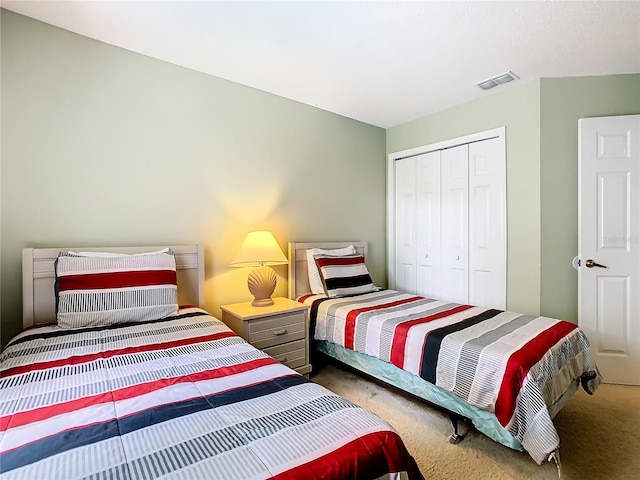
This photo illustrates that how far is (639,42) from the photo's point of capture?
7.12 feet

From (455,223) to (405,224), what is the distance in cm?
62

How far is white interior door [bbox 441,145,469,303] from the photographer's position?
10.6 ft

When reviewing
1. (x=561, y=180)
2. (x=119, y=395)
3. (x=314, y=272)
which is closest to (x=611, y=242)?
(x=561, y=180)

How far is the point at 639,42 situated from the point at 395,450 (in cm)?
295

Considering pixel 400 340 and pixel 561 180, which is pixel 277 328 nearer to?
pixel 400 340

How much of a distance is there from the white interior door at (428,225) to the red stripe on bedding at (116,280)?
255 cm

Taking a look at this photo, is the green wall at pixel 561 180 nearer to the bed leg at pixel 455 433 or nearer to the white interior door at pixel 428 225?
the white interior door at pixel 428 225

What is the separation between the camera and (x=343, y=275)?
3.01m

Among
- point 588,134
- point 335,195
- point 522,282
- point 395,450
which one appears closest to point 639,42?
point 588,134

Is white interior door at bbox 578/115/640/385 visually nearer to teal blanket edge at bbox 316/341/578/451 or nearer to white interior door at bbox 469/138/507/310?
white interior door at bbox 469/138/507/310

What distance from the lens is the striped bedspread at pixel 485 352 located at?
152 cm

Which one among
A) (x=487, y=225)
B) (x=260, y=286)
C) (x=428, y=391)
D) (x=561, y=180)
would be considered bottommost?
(x=428, y=391)

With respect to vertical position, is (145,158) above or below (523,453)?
above

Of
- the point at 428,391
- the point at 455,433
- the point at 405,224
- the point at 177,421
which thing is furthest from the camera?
the point at 405,224
